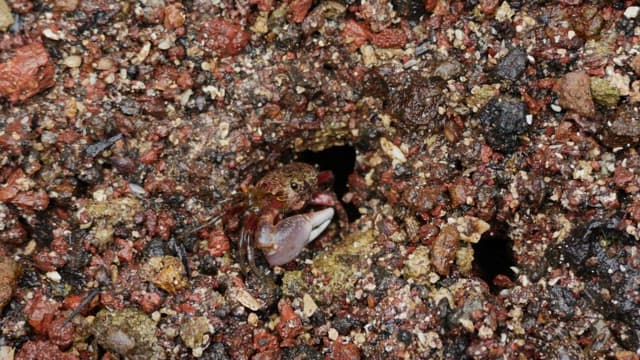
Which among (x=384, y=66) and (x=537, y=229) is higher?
(x=384, y=66)

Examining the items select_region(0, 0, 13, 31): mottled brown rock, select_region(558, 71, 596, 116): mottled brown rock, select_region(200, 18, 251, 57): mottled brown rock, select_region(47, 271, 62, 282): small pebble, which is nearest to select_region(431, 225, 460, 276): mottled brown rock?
select_region(558, 71, 596, 116): mottled brown rock

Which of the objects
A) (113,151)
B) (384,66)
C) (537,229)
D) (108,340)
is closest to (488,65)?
(384,66)

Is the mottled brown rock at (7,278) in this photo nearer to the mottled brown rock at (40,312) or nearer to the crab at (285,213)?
the mottled brown rock at (40,312)

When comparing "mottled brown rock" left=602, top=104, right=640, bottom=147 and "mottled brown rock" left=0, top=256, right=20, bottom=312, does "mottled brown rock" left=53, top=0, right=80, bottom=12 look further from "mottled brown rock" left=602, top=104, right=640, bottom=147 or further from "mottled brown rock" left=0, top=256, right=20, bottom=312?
"mottled brown rock" left=602, top=104, right=640, bottom=147

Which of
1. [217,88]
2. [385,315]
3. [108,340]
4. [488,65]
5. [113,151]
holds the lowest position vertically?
[108,340]

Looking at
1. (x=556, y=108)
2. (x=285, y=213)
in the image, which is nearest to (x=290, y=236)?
(x=285, y=213)

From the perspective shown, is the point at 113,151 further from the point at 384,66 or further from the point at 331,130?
the point at 384,66
